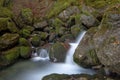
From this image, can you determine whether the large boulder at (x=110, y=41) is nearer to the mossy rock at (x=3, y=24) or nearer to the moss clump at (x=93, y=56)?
the moss clump at (x=93, y=56)

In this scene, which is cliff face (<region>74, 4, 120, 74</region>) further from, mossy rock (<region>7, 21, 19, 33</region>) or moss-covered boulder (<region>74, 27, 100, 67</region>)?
mossy rock (<region>7, 21, 19, 33</region>)

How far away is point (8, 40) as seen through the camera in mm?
12516

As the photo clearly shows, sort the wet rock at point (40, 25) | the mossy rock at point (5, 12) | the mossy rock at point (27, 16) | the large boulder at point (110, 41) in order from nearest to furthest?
the large boulder at point (110, 41) < the wet rock at point (40, 25) < the mossy rock at point (5, 12) < the mossy rock at point (27, 16)

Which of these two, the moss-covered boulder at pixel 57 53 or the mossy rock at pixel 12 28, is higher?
the mossy rock at pixel 12 28

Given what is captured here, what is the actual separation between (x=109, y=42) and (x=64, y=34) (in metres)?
5.18

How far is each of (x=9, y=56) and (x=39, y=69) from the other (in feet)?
5.30

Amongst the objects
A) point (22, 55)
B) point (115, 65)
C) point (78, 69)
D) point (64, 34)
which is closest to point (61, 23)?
point (64, 34)

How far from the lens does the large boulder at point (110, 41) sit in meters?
8.82

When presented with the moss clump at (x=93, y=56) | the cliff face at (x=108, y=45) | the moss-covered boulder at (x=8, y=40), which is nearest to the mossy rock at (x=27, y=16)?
the moss-covered boulder at (x=8, y=40)

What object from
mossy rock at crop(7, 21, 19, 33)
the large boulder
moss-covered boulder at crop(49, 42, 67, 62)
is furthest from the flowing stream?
mossy rock at crop(7, 21, 19, 33)

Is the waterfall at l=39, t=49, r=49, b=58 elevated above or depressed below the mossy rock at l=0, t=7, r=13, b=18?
below

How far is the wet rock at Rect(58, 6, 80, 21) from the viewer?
50.5ft

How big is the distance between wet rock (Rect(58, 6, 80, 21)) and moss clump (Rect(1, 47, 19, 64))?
13.5 ft

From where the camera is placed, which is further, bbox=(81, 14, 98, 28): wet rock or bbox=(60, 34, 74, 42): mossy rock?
bbox=(60, 34, 74, 42): mossy rock
